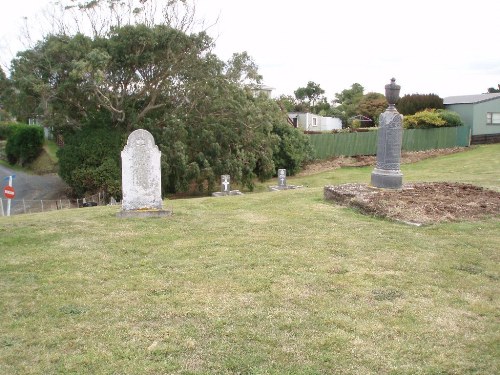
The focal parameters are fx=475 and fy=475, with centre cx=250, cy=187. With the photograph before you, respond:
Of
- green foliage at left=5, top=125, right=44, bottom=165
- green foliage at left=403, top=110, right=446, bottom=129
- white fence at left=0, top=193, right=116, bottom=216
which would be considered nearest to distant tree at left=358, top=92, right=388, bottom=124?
green foliage at left=403, top=110, right=446, bottom=129

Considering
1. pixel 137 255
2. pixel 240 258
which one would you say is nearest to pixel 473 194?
pixel 240 258

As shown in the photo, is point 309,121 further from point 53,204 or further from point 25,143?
point 53,204

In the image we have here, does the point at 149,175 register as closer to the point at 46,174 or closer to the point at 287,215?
the point at 287,215

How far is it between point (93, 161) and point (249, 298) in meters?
18.7

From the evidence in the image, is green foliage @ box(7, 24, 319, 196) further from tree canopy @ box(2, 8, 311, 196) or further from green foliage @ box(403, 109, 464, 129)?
green foliage @ box(403, 109, 464, 129)

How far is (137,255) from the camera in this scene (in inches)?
295

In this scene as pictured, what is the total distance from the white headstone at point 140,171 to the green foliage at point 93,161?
486 inches

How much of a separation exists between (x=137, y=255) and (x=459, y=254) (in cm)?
515

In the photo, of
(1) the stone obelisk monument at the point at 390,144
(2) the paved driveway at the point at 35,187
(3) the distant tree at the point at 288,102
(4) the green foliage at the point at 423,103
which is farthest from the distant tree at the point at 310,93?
(1) the stone obelisk monument at the point at 390,144

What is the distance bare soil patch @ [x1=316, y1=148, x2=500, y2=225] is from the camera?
10.1 m

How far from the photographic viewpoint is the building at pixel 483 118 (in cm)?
3809

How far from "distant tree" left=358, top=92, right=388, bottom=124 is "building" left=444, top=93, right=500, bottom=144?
1149 centimetres

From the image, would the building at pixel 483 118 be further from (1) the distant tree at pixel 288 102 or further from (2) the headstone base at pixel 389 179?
(2) the headstone base at pixel 389 179

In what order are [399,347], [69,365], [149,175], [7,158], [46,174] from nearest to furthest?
[69,365], [399,347], [149,175], [46,174], [7,158]
